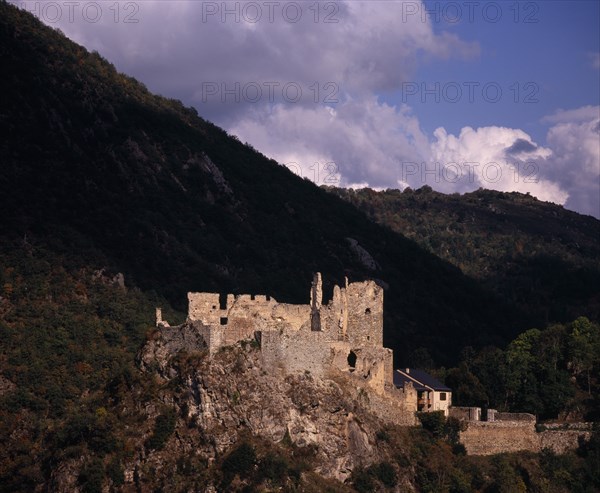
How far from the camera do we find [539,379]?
91.7 metres

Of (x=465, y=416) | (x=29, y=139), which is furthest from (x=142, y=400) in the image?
(x=29, y=139)

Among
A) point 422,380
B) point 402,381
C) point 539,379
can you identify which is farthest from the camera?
point 539,379

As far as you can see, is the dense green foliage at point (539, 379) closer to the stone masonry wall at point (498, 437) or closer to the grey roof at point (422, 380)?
the grey roof at point (422, 380)

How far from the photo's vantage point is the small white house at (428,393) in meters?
82.4

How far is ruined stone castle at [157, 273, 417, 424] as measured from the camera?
74.6 m

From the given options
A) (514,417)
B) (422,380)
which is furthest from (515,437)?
(422,380)

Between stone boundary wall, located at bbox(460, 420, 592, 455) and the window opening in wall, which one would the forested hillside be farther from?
the window opening in wall

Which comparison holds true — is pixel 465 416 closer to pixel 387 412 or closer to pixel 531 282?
pixel 387 412

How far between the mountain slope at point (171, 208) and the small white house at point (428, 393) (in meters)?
35.4

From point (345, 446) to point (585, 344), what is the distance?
27.8 metres

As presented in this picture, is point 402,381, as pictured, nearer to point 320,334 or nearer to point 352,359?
point 352,359

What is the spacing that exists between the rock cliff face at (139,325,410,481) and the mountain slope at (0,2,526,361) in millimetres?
41327

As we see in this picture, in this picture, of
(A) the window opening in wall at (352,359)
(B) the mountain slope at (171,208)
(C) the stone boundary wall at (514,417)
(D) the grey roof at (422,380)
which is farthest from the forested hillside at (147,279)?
(A) the window opening in wall at (352,359)

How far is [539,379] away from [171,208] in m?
61.1
